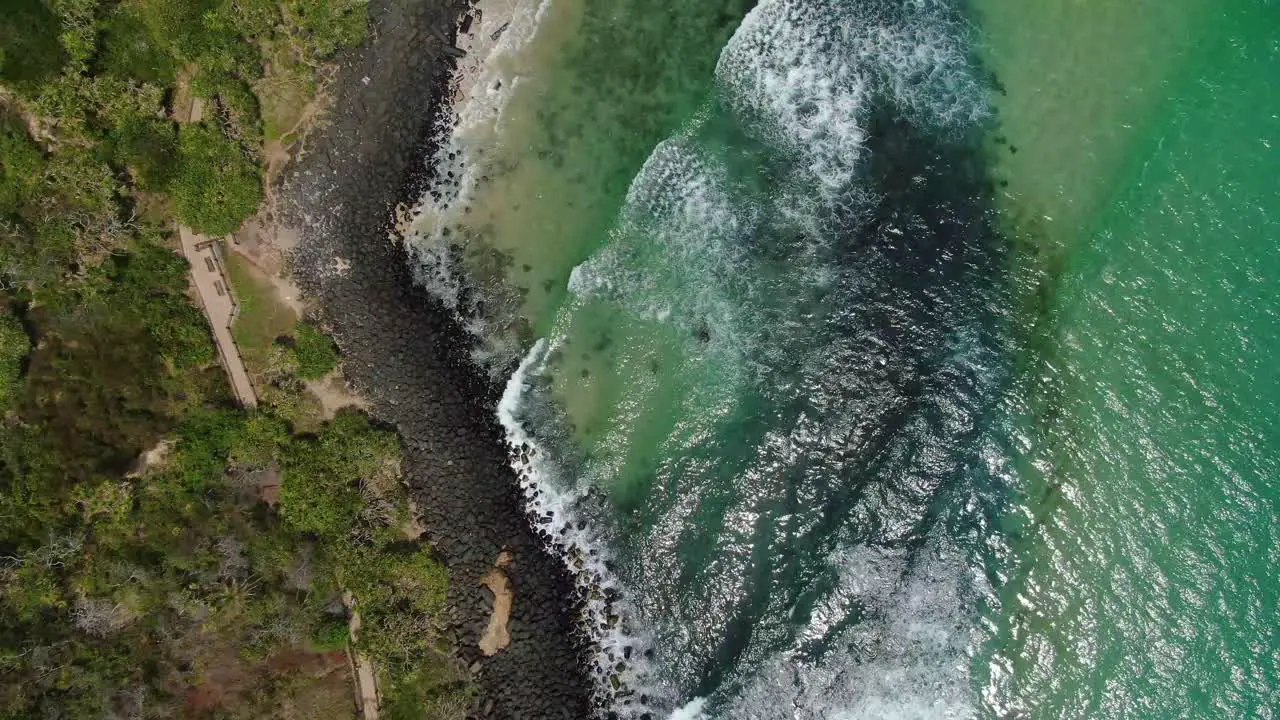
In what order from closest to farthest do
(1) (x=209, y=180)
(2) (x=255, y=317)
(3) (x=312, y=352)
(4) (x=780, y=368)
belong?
(1) (x=209, y=180) → (3) (x=312, y=352) → (2) (x=255, y=317) → (4) (x=780, y=368)

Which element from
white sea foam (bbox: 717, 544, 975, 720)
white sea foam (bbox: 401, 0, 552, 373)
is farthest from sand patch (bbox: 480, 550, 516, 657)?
white sea foam (bbox: 717, 544, 975, 720)

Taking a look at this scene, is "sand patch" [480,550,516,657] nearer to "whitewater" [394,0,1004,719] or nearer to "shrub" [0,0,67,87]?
"whitewater" [394,0,1004,719]

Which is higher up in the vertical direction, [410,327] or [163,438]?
[410,327]

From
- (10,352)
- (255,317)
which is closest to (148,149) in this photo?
(255,317)

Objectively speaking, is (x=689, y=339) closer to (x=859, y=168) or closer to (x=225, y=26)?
(x=859, y=168)

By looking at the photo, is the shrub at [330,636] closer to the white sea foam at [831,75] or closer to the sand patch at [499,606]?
the sand patch at [499,606]

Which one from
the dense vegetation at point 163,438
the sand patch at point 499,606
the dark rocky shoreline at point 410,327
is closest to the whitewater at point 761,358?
the dark rocky shoreline at point 410,327

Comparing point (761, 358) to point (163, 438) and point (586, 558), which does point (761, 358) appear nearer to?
point (586, 558)
